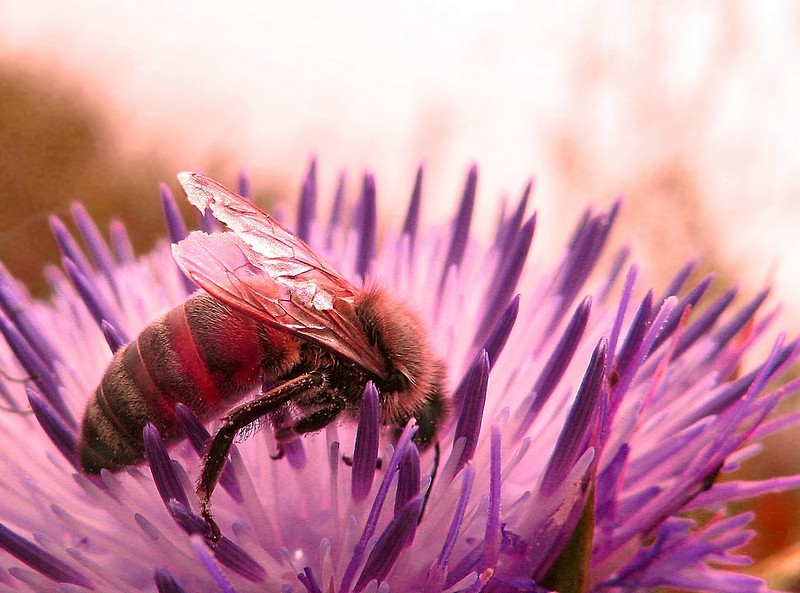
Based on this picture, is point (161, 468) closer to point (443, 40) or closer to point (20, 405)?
point (20, 405)

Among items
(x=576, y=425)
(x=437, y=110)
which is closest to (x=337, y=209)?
(x=576, y=425)

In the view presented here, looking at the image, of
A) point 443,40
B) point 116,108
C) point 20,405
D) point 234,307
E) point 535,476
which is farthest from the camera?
point 443,40

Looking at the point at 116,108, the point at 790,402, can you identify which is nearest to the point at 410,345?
the point at 790,402

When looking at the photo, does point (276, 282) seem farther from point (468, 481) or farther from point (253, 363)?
point (468, 481)

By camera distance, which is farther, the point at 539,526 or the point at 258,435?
the point at 258,435

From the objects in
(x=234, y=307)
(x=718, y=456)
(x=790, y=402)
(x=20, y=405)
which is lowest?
(x=790, y=402)

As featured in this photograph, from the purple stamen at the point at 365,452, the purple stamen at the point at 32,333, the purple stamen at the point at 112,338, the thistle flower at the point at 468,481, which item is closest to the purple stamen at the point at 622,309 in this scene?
the thistle flower at the point at 468,481
